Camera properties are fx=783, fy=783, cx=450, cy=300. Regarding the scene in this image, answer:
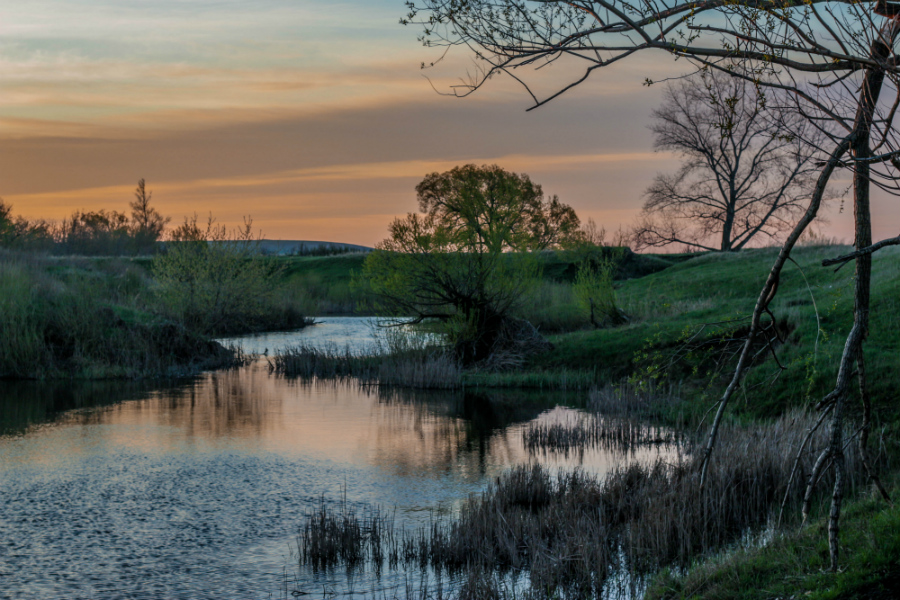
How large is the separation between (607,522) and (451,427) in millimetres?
7431

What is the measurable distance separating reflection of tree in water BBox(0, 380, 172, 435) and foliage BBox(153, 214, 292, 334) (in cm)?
837

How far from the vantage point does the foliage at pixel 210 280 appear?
3158 cm

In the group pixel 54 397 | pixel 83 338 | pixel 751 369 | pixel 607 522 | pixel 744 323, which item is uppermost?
pixel 744 323

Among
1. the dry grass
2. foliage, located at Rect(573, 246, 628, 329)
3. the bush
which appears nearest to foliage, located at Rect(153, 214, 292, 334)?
the bush

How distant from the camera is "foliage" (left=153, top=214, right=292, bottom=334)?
31.6m

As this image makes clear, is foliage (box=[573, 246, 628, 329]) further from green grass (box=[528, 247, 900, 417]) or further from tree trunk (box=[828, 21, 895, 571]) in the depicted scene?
tree trunk (box=[828, 21, 895, 571])

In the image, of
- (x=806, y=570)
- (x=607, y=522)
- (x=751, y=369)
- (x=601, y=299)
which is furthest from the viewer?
(x=601, y=299)

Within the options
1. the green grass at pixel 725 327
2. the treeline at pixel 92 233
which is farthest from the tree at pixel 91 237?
the green grass at pixel 725 327

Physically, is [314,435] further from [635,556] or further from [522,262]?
[522,262]

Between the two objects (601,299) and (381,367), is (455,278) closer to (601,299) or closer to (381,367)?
(381,367)

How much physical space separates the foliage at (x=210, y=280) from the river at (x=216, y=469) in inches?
395

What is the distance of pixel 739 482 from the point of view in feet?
30.4

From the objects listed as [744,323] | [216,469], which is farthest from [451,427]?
[744,323]

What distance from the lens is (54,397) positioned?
19.6 m
